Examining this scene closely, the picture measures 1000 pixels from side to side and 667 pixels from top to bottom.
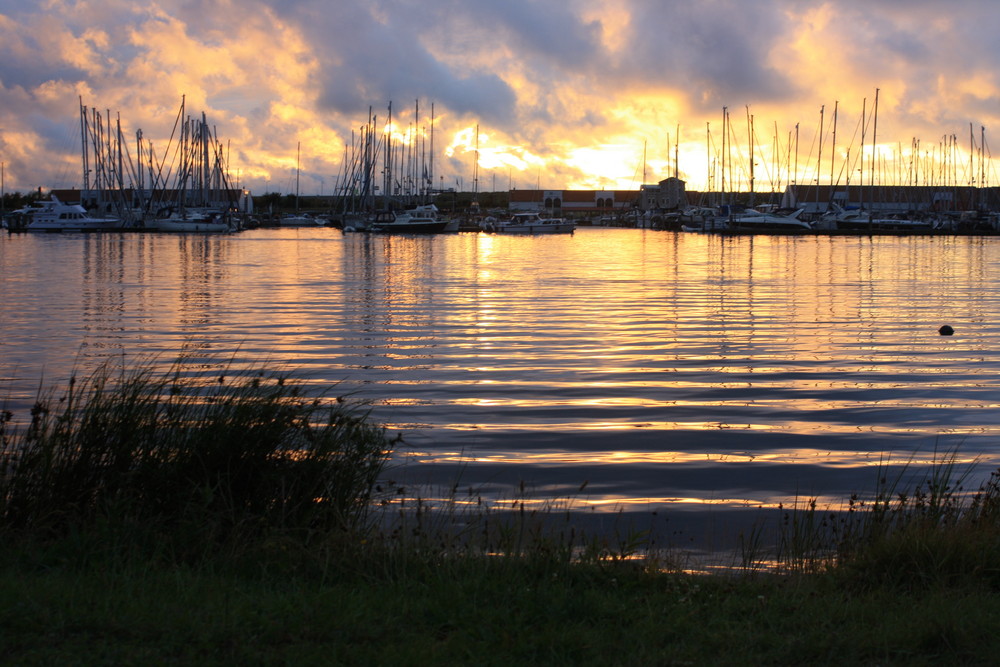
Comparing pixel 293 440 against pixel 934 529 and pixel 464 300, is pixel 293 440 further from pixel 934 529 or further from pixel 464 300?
pixel 464 300

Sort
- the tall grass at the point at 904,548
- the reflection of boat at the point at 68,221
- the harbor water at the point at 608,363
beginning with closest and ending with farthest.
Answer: the tall grass at the point at 904,548 → the harbor water at the point at 608,363 → the reflection of boat at the point at 68,221

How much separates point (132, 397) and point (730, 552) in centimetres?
519

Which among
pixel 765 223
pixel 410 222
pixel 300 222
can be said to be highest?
pixel 300 222

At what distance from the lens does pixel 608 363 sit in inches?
754

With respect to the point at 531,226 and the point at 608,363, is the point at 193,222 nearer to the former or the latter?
the point at 531,226

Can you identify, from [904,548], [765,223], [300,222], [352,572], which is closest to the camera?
[352,572]

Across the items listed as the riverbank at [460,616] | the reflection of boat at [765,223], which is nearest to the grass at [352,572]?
the riverbank at [460,616]

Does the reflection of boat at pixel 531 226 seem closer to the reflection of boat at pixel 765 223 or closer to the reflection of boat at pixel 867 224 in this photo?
the reflection of boat at pixel 765 223

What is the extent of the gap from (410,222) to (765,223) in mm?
36022

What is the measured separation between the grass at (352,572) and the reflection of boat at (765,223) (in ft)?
319

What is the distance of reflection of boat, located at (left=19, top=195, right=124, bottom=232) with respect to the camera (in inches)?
3777

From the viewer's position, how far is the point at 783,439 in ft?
42.8

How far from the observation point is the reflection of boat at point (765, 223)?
103 meters

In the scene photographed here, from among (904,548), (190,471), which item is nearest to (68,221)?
(190,471)
